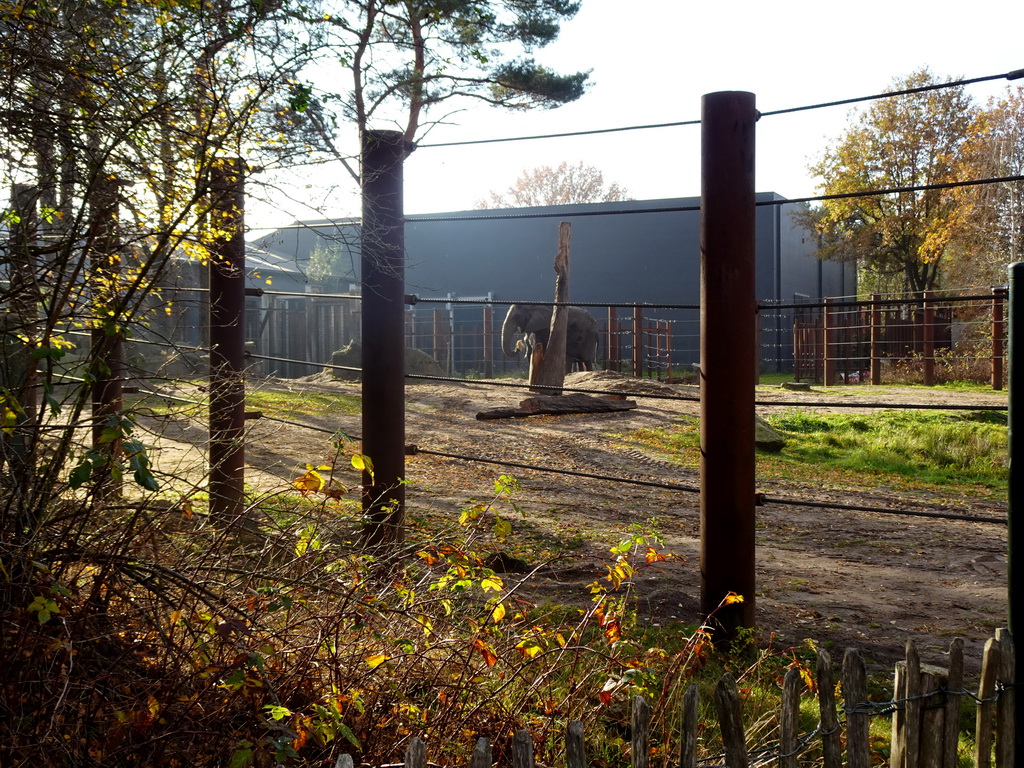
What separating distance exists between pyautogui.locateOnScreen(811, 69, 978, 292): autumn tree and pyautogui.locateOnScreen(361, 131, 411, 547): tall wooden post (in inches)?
1046

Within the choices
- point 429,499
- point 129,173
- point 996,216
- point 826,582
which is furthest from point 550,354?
point 996,216

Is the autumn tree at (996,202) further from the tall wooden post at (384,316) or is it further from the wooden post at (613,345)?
the tall wooden post at (384,316)

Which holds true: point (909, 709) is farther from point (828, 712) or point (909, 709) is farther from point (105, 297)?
point (105, 297)

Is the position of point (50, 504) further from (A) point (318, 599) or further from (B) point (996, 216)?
(B) point (996, 216)

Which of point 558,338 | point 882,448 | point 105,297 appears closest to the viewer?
point 105,297

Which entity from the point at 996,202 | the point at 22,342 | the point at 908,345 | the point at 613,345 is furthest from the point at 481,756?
the point at 996,202

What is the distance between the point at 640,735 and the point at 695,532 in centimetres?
478

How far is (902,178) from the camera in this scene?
1177 inches

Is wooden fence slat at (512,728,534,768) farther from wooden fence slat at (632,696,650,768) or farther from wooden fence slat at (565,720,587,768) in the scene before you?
wooden fence slat at (632,696,650,768)

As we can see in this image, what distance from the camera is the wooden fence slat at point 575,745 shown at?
5.41 feet

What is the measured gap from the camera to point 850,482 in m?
9.14

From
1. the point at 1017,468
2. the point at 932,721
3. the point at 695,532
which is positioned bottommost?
the point at 695,532

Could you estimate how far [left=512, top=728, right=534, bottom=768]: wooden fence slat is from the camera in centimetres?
161

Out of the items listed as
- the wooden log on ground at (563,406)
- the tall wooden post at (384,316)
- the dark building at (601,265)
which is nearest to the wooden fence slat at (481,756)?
the tall wooden post at (384,316)
